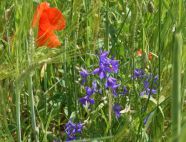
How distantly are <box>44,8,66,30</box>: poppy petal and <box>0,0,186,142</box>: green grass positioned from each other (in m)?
0.02

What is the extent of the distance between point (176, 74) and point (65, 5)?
3.94 ft

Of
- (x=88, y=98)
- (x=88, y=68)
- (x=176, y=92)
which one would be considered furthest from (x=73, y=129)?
(x=176, y=92)

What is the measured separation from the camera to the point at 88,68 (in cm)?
150

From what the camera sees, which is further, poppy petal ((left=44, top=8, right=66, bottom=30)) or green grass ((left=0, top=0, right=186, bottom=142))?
poppy petal ((left=44, top=8, right=66, bottom=30))

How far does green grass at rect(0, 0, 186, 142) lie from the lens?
2.89 ft

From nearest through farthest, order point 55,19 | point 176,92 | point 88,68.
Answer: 1. point 176,92
2. point 55,19
3. point 88,68

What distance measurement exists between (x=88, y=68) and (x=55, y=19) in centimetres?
27

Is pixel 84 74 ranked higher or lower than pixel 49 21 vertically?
lower

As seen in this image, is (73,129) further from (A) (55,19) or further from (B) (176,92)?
(B) (176,92)

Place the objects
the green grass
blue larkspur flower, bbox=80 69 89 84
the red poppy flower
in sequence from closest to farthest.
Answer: the green grass < the red poppy flower < blue larkspur flower, bbox=80 69 89 84

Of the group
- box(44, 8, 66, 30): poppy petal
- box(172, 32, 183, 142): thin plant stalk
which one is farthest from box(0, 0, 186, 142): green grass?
box(172, 32, 183, 142): thin plant stalk

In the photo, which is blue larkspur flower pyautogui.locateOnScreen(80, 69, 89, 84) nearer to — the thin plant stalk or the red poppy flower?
the red poppy flower

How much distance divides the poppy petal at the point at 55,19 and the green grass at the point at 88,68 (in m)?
0.02

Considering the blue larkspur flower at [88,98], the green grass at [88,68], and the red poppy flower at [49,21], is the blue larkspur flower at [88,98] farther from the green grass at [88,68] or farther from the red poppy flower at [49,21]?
the red poppy flower at [49,21]
